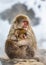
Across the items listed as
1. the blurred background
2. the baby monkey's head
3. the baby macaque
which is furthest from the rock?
the baby monkey's head

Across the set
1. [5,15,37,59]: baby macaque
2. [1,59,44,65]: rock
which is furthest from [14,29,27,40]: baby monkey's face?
[1,59,44,65]: rock

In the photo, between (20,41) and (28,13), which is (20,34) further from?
(28,13)

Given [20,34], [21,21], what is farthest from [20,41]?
[21,21]

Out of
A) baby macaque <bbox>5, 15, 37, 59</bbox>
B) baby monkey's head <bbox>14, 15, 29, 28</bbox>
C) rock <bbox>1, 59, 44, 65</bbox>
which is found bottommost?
rock <bbox>1, 59, 44, 65</bbox>

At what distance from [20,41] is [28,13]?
25cm

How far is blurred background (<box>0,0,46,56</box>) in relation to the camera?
6.28ft

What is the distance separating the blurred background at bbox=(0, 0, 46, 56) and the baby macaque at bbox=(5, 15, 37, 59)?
1.7 inches

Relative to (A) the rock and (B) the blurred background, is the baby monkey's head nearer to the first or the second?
(B) the blurred background

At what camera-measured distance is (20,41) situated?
1.89m

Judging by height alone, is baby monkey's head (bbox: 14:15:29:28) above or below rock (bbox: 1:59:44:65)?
above

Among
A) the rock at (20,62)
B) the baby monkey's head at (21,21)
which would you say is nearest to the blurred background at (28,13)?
the baby monkey's head at (21,21)

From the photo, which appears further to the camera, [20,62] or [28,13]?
[28,13]

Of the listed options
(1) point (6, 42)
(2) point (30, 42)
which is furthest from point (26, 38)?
(1) point (6, 42)

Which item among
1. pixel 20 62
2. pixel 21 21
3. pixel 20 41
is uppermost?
pixel 21 21
